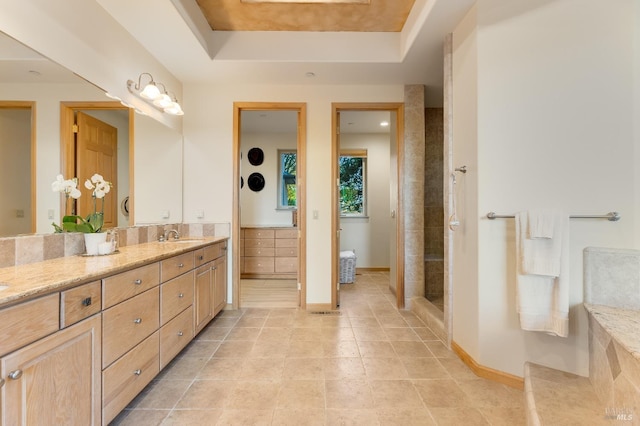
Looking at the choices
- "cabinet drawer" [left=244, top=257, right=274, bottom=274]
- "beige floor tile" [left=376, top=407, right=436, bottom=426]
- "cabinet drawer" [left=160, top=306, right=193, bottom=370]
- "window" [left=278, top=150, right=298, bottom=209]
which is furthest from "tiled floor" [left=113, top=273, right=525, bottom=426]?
"window" [left=278, top=150, right=298, bottom=209]

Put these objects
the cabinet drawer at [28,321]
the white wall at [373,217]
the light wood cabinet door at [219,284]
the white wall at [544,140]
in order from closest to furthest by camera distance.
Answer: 1. the cabinet drawer at [28,321]
2. the white wall at [544,140]
3. the light wood cabinet door at [219,284]
4. the white wall at [373,217]

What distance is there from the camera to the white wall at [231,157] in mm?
3217

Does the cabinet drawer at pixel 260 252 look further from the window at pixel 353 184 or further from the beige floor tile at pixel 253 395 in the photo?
the beige floor tile at pixel 253 395

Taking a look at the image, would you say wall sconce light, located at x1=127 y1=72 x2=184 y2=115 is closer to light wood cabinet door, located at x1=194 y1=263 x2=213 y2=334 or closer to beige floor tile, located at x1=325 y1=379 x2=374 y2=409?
light wood cabinet door, located at x1=194 y1=263 x2=213 y2=334

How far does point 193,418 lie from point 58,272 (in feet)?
3.29

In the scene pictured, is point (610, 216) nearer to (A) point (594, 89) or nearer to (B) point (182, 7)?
(A) point (594, 89)

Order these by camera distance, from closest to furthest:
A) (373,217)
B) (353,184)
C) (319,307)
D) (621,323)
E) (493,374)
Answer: (621,323) → (493,374) → (319,307) → (373,217) → (353,184)

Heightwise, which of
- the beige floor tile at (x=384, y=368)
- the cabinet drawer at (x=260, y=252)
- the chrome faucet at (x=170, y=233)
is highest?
the chrome faucet at (x=170, y=233)

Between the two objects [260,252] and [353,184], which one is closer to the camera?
[260,252]

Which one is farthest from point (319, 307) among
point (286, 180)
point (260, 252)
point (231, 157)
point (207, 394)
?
point (286, 180)

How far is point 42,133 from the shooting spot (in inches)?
66.0

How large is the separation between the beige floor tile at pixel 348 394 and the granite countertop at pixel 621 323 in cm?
124

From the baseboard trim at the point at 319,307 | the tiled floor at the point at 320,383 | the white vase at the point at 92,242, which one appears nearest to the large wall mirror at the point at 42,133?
the white vase at the point at 92,242

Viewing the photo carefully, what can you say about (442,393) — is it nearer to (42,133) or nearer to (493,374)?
(493,374)
